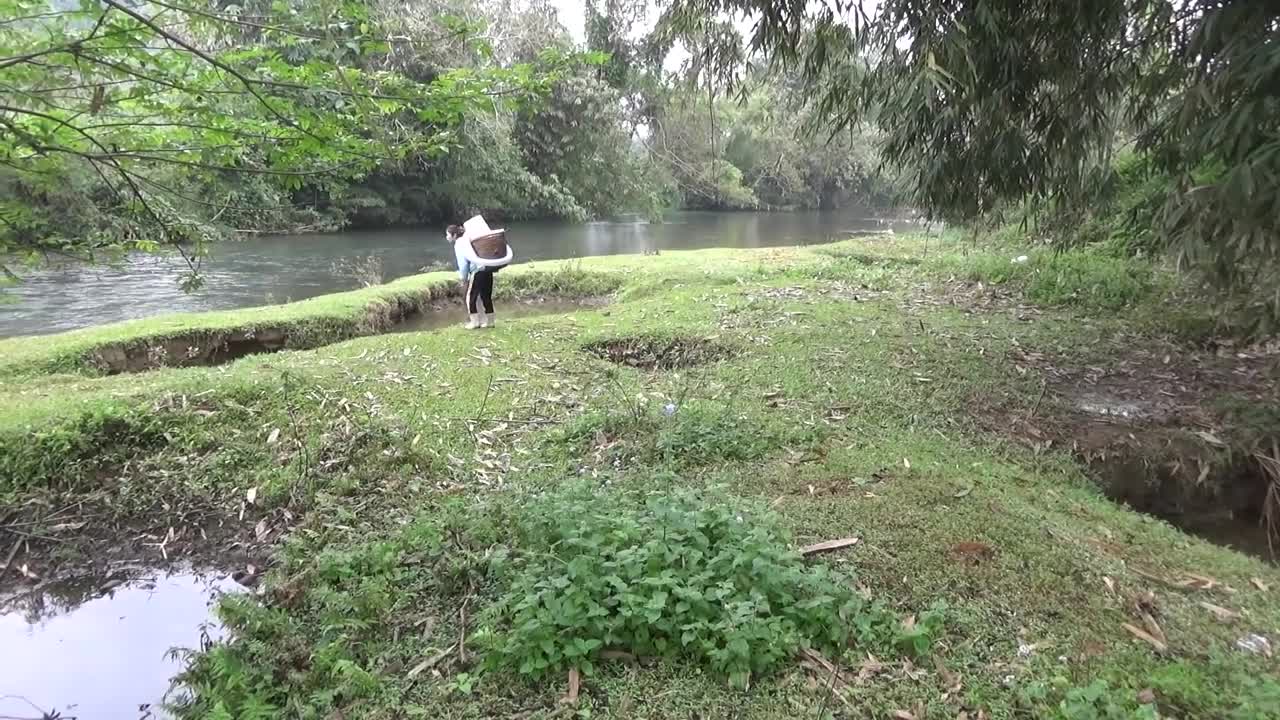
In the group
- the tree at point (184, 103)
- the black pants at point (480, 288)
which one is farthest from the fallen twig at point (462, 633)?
the black pants at point (480, 288)

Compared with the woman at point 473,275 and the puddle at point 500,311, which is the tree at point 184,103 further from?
the puddle at point 500,311

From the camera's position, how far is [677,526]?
10.7ft

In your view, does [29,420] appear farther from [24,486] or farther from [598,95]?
[598,95]

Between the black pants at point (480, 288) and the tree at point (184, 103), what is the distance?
419 centimetres

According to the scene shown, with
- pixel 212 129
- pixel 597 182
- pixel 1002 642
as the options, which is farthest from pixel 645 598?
pixel 597 182

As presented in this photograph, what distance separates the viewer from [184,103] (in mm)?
3281

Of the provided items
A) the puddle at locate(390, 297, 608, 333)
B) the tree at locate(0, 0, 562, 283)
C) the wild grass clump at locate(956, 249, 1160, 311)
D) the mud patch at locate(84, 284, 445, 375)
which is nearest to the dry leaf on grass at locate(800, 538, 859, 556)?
the tree at locate(0, 0, 562, 283)

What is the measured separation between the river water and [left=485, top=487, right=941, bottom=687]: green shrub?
2693 millimetres

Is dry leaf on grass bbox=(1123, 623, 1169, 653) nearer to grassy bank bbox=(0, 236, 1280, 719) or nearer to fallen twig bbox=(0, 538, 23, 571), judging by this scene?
grassy bank bbox=(0, 236, 1280, 719)

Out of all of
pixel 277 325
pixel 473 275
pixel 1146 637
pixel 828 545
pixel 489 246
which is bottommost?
pixel 1146 637

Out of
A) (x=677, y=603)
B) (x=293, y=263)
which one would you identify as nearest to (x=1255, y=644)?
(x=677, y=603)

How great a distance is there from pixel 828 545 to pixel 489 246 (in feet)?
18.3

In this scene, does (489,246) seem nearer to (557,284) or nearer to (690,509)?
(557,284)

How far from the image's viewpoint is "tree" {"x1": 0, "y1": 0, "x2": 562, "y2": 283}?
9.07 ft
